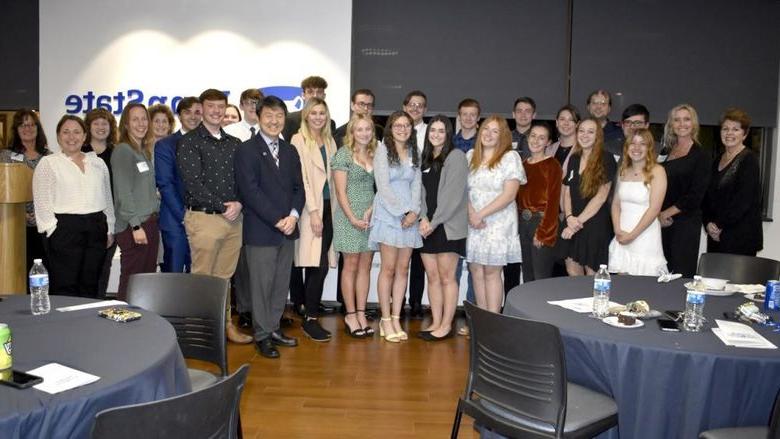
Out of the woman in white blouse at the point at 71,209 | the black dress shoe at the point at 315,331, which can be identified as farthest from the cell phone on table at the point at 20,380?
the black dress shoe at the point at 315,331

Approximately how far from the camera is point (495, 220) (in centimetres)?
479

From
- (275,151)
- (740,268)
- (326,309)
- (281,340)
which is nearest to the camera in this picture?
(740,268)

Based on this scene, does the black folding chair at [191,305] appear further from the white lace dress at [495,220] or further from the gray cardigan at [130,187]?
the white lace dress at [495,220]

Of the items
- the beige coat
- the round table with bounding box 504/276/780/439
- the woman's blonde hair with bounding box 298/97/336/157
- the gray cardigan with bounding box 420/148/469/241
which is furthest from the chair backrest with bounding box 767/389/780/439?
the woman's blonde hair with bounding box 298/97/336/157

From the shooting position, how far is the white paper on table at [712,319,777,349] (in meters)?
2.40

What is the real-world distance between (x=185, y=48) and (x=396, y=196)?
306 cm

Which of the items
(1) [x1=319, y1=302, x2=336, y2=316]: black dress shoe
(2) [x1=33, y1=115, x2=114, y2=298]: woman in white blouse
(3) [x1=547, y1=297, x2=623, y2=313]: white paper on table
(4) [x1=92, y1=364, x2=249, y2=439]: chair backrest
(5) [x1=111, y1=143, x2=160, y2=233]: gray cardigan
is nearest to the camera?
(4) [x1=92, y1=364, x2=249, y2=439]: chair backrest

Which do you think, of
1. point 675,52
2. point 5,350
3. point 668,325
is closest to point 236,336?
point 5,350

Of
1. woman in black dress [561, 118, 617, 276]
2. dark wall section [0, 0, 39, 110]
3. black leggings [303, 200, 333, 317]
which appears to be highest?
dark wall section [0, 0, 39, 110]

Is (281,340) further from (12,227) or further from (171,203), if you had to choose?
(12,227)

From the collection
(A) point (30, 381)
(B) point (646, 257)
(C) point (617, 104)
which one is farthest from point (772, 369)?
(C) point (617, 104)

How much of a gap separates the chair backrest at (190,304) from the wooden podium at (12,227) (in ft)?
5.95

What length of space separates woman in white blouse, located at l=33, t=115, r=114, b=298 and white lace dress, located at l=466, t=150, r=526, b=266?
252 centimetres

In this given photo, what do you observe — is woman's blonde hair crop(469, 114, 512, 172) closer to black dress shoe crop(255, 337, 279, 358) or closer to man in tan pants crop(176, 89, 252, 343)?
man in tan pants crop(176, 89, 252, 343)
